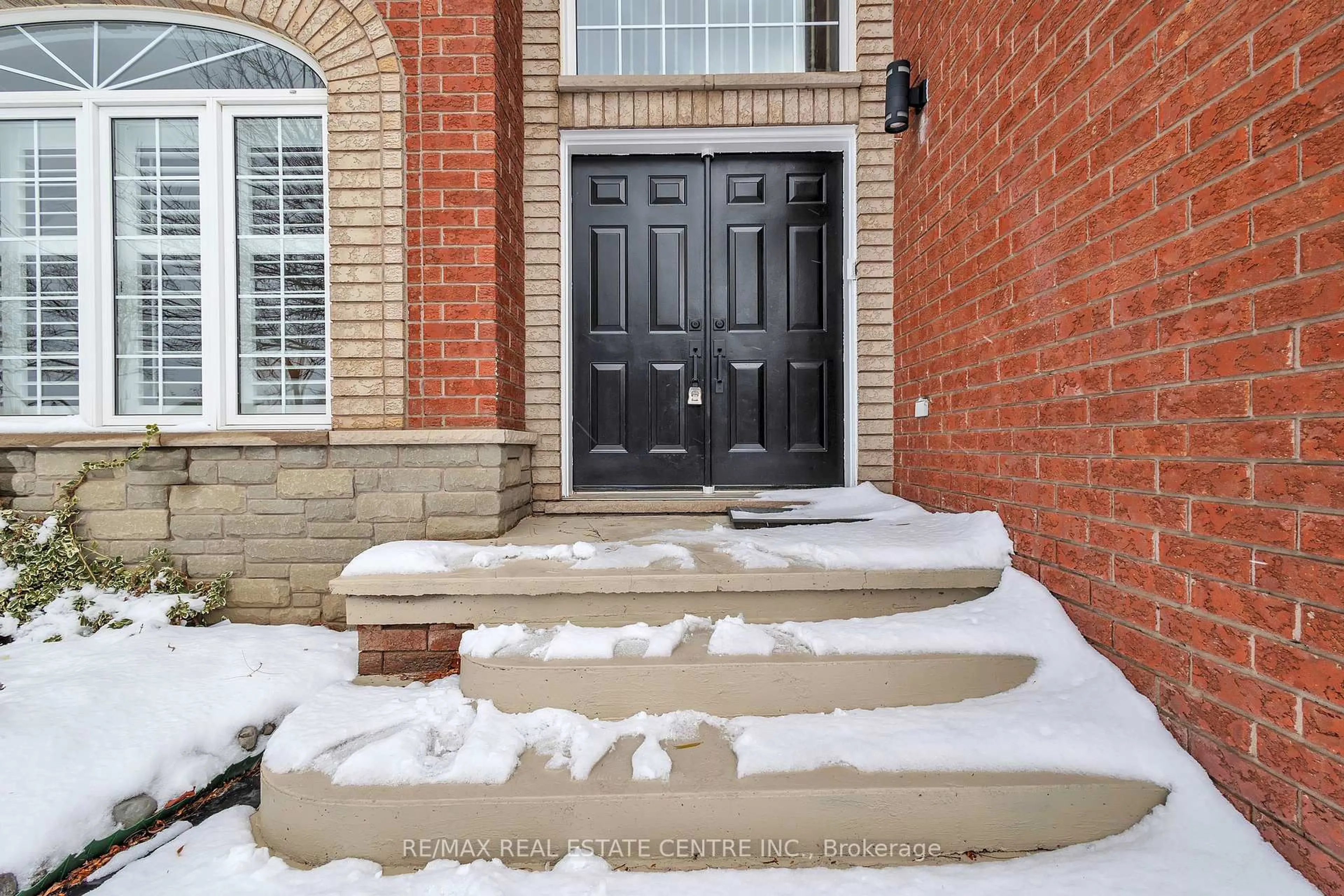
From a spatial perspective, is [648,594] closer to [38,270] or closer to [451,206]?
[451,206]

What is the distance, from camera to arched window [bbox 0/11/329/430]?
2.65 metres

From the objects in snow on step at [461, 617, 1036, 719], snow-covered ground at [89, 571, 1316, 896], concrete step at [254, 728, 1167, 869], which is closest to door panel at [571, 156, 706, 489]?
snow-covered ground at [89, 571, 1316, 896]

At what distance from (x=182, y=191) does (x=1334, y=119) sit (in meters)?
3.87

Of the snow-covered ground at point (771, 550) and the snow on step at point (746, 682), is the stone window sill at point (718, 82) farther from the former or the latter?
the snow on step at point (746, 682)

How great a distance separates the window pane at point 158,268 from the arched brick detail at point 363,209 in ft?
2.28

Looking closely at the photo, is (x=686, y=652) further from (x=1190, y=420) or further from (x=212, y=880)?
(x=1190, y=420)

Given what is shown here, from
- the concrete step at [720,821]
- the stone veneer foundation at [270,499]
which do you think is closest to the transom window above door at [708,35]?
the stone veneer foundation at [270,499]

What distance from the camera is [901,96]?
277cm

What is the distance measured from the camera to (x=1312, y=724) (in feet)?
3.51

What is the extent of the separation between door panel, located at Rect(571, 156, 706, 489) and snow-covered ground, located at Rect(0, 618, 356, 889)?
63.5 inches

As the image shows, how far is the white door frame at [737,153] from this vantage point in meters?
3.18

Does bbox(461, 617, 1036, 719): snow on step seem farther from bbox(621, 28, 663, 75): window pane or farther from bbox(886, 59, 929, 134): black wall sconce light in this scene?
bbox(621, 28, 663, 75): window pane

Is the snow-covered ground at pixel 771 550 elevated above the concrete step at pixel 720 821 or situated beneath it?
elevated above

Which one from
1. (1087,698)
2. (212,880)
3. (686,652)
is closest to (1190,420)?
(1087,698)
